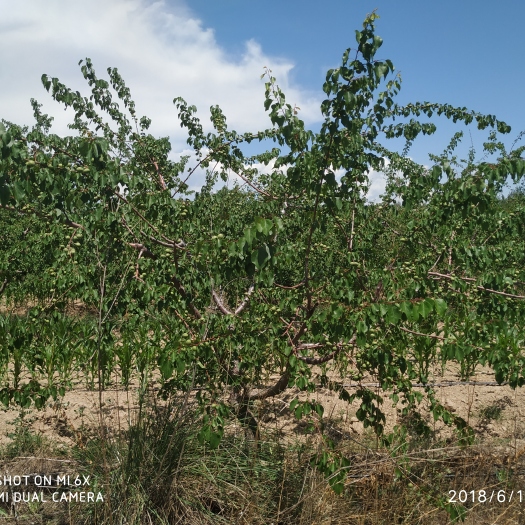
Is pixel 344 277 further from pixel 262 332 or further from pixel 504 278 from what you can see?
pixel 504 278

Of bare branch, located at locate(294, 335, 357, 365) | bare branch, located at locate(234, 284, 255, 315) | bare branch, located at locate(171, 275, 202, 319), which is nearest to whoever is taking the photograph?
bare branch, located at locate(294, 335, 357, 365)

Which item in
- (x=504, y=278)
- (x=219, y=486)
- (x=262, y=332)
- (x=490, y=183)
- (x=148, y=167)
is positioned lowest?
(x=219, y=486)

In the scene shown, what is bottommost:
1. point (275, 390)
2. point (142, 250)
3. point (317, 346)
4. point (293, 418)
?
point (293, 418)

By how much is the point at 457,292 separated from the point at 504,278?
10.6 inches

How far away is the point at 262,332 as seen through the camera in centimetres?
283

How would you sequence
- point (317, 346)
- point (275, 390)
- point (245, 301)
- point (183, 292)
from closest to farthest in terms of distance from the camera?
point (317, 346) < point (183, 292) < point (275, 390) < point (245, 301)

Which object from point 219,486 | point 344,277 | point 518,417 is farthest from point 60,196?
point 518,417

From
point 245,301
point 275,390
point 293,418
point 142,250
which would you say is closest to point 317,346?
point 275,390

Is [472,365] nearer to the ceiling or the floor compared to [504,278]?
nearer to the floor

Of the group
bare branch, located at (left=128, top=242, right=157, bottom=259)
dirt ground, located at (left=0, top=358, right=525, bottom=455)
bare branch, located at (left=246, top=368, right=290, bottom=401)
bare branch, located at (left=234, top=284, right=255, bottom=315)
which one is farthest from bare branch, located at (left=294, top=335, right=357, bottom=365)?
bare branch, located at (left=128, top=242, right=157, bottom=259)

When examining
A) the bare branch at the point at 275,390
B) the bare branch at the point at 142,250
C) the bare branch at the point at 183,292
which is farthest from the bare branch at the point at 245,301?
the bare branch at the point at 142,250

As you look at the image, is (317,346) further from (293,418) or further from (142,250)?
(293,418)

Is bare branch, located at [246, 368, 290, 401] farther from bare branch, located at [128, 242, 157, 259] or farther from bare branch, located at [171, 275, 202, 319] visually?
bare branch, located at [128, 242, 157, 259]

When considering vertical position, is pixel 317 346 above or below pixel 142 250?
below
